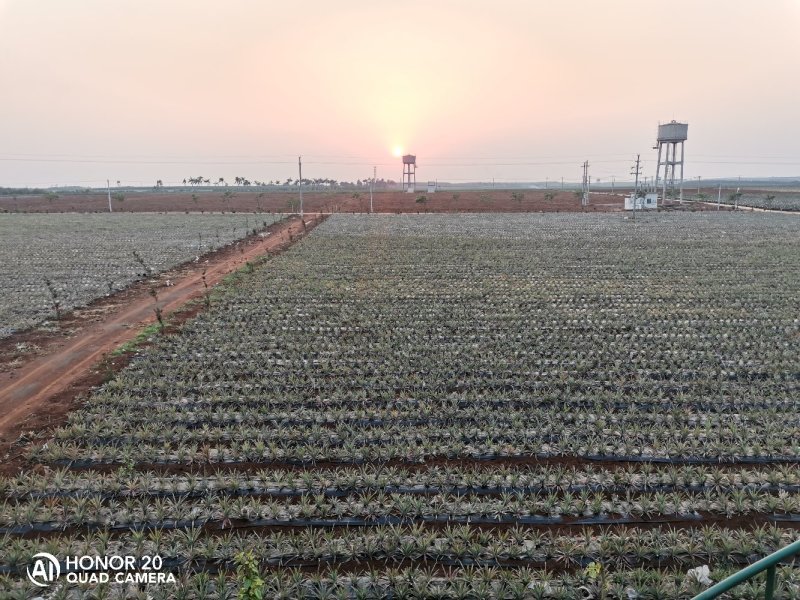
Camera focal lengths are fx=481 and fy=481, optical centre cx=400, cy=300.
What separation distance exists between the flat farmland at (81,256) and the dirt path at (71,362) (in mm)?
2049

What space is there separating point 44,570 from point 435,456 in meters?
5.18

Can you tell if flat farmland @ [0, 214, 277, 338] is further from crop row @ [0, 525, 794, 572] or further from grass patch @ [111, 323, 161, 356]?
crop row @ [0, 525, 794, 572]

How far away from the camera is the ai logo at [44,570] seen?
539 centimetres

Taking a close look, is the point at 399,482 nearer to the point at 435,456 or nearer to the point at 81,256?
the point at 435,456

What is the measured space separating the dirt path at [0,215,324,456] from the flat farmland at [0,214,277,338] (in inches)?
80.7

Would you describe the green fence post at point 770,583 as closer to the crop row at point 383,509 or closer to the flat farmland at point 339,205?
the crop row at point 383,509

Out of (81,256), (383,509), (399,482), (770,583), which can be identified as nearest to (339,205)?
(81,256)

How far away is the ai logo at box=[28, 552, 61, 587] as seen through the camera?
5.39 meters

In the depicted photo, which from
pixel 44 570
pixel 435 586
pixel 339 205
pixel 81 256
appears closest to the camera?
pixel 435 586

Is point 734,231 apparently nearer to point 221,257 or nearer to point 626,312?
point 626,312

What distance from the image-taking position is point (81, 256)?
26.9 m

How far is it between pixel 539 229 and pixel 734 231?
13.8 m

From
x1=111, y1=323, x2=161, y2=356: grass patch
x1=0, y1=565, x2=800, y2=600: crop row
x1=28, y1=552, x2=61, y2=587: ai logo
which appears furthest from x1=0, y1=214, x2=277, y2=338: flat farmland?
x1=0, y1=565, x2=800, y2=600: crop row

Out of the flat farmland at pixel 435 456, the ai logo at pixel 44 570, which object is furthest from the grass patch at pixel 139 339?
the ai logo at pixel 44 570
